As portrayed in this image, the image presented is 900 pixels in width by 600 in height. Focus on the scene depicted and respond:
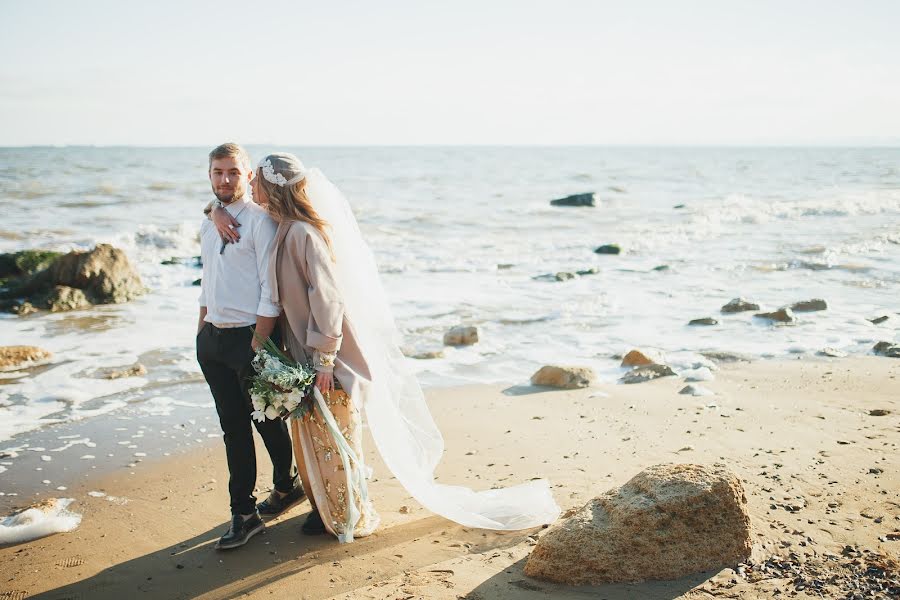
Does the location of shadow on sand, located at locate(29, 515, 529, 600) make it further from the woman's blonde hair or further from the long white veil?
the woman's blonde hair

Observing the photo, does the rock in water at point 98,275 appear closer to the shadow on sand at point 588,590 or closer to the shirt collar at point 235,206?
the shirt collar at point 235,206

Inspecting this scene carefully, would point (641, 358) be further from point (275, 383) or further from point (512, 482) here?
point (275, 383)

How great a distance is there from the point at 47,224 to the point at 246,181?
66.9ft

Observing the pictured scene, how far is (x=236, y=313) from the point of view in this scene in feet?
13.4

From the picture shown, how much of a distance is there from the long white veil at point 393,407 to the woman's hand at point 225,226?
17.7 inches

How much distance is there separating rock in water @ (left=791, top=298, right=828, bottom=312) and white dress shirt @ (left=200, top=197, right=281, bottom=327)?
882cm

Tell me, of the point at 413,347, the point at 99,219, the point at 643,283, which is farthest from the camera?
the point at 99,219

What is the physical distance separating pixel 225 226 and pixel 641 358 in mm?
5164

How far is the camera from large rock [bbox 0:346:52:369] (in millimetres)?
7973

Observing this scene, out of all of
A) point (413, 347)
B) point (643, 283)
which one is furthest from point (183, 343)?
point (643, 283)

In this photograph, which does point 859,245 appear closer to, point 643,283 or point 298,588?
point 643,283

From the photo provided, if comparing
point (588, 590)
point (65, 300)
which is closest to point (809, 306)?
point (588, 590)

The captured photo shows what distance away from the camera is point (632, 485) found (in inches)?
150

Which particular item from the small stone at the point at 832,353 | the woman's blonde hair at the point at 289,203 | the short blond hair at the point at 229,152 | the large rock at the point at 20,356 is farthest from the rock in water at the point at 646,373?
the large rock at the point at 20,356
